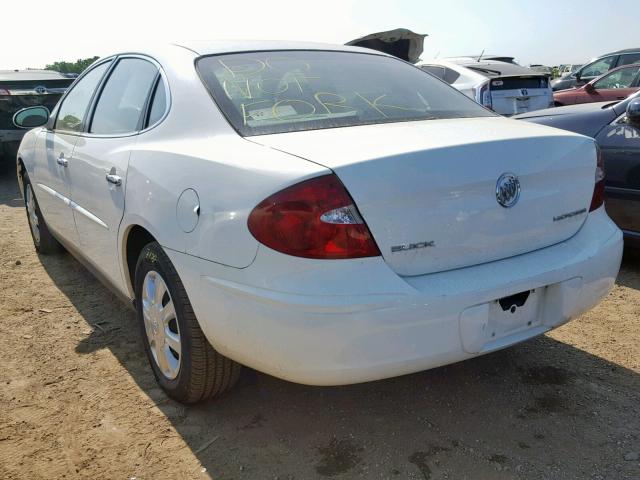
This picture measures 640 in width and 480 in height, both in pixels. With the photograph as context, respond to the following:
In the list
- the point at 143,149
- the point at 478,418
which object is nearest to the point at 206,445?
the point at 478,418

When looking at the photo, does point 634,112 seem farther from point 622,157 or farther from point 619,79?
point 619,79

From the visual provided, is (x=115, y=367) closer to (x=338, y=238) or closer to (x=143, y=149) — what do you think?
(x=143, y=149)

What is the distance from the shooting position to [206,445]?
2369mm

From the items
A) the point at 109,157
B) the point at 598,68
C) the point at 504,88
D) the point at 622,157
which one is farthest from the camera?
the point at 598,68

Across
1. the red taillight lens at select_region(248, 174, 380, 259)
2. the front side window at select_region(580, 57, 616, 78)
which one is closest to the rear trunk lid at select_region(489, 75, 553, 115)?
the front side window at select_region(580, 57, 616, 78)

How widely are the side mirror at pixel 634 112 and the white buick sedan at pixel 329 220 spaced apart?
1.65 metres

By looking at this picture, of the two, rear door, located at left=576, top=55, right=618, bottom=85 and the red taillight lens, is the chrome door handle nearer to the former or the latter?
the red taillight lens

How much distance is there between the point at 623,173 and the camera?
4.03 meters

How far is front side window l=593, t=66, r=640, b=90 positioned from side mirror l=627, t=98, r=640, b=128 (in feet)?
21.7

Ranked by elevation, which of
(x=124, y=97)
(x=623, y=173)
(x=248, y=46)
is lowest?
(x=623, y=173)

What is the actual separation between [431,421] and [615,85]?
9.43 metres

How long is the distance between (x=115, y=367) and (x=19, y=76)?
806 centimetres

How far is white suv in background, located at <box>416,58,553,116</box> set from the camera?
8.07 m

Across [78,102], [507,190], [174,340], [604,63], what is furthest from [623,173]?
[604,63]
